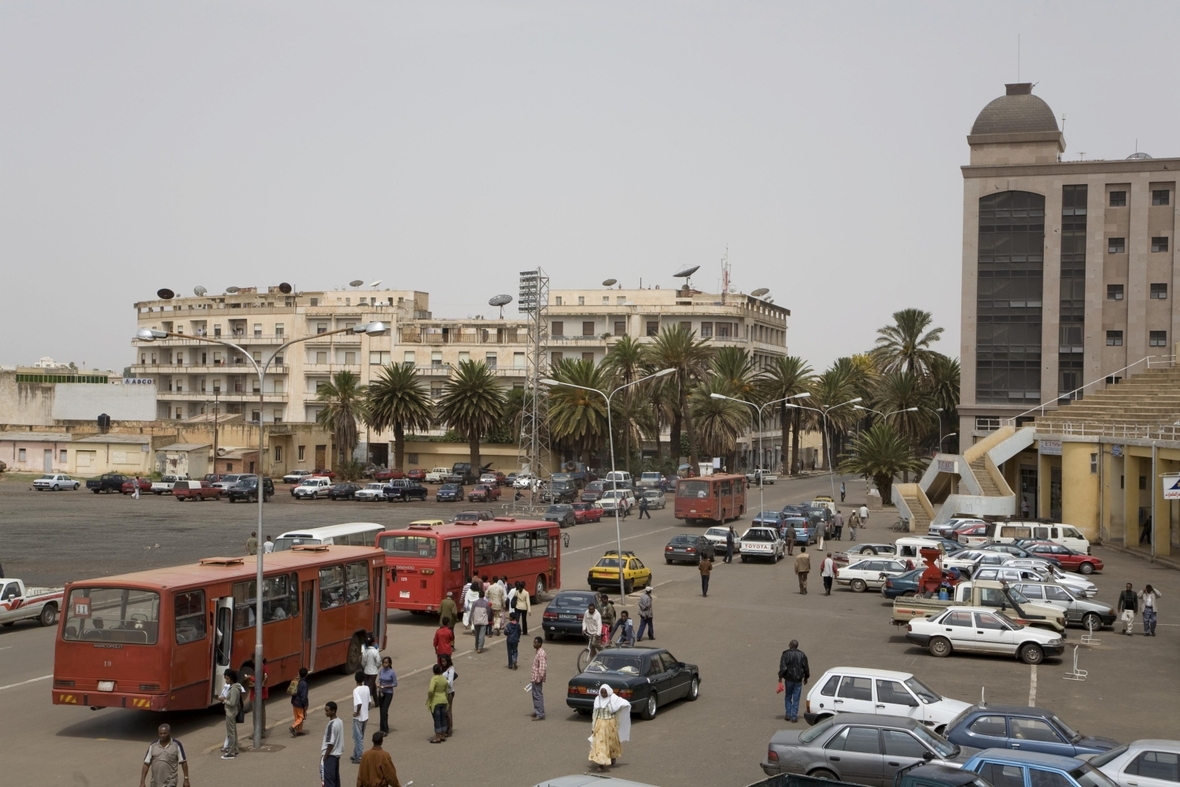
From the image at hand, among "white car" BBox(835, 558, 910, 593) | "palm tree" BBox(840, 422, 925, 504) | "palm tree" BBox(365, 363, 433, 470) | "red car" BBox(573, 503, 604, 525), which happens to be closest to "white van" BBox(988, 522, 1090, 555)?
"white car" BBox(835, 558, 910, 593)

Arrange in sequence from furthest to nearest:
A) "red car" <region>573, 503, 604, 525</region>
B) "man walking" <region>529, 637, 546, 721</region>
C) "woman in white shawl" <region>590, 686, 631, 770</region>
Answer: "red car" <region>573, 503, 604, 525</region>
"man walking" <region>529, 637, 546, 721</region>
"woman in white shawl" <region>590, 686, 631, 770</region>

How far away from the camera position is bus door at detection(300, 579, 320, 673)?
21453 millimetres

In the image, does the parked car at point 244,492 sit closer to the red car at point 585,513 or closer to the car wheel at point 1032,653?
the red car at point 585,513

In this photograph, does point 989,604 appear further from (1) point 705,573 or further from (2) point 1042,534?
(2) point 1042,534

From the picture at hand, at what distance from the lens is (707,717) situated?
64.4 feet

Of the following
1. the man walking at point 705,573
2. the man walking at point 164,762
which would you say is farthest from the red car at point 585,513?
the man walking at point 164,762

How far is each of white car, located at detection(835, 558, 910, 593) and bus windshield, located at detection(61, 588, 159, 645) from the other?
25735 mm

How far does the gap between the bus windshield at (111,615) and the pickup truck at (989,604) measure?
1832 cm

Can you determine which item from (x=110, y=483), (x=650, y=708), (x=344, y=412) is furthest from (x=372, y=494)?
(x=650, y=708)

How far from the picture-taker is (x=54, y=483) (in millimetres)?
76562

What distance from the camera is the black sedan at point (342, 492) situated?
75.8 metres

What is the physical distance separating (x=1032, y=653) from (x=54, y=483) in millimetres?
68301

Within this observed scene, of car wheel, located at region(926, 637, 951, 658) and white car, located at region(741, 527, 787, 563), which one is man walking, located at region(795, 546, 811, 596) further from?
car wheel, located at region(926, 637, 951, 658)

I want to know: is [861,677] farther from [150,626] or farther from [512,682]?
[150,626]
